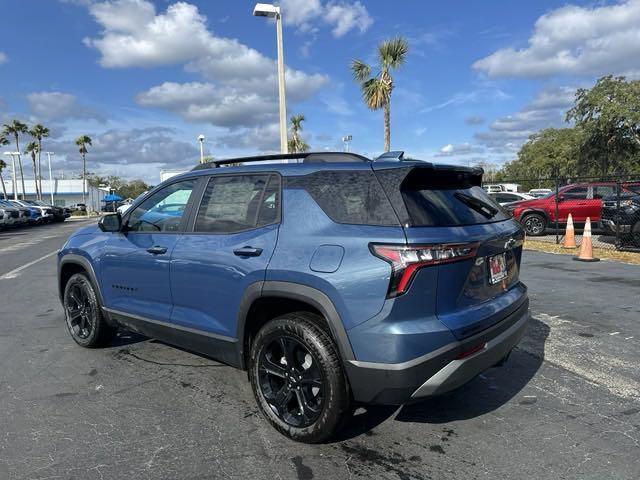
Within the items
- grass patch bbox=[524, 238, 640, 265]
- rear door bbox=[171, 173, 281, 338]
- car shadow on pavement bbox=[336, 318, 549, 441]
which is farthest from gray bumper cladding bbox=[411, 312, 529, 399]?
grass patch bbox=[524, 238, 640, 265]

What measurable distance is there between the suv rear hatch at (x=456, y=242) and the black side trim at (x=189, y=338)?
4.65 feet

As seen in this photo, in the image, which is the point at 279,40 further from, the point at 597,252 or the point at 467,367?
the point at 467,367

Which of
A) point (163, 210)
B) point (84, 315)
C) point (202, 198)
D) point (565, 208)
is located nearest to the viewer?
point (202, 198)

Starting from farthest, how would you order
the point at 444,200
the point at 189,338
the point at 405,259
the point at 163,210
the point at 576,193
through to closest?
the point at 576,193
the point at 163,210
the point at 189,338
the point at 444,200
the point at 405,259

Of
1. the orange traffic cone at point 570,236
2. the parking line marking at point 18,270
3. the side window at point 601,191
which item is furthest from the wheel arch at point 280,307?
the side window at point 601,191

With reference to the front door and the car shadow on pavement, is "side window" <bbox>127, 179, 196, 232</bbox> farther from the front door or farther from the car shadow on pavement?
the car shadow on pavement

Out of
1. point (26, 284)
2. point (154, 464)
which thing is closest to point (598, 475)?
point (154, 464)

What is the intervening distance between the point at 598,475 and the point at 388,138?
22.2m

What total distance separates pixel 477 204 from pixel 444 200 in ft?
1.42

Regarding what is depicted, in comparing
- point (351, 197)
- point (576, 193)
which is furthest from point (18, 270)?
point (576, 193)

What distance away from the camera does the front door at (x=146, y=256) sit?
3949 mm

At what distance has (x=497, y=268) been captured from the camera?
3.23 metres

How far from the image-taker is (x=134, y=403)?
374 centimetres

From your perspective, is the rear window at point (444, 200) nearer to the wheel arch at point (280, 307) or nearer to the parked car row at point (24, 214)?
the wheel arch at point (280, 307)
